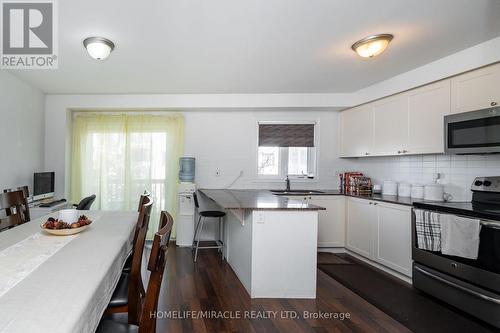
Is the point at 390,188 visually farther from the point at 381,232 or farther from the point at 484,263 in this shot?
the point at 484,263

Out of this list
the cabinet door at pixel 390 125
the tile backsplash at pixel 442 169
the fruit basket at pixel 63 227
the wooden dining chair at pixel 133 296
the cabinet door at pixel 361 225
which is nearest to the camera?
the wooden dining chair at pixel 133 296

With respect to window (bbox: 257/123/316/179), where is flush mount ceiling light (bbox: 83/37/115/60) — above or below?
above

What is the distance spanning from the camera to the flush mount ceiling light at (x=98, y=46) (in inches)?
97.9

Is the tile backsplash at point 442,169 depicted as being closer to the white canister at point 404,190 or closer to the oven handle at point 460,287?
the white canister at point 404,190

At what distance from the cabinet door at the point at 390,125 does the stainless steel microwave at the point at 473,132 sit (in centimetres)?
65

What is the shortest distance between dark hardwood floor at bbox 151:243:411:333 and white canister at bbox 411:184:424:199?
4.73ft

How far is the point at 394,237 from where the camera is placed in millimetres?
3176

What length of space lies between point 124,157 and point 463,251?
446cm

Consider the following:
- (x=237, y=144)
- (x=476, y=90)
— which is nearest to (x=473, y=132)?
(x=476, y=90)

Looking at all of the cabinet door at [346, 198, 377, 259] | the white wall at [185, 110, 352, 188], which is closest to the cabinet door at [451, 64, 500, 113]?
the cabinet door at [346, 198, 377, 259]

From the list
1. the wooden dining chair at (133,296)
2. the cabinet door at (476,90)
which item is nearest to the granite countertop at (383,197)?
the cabinet door at (476,90)

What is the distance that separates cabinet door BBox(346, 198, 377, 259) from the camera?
3543 mm

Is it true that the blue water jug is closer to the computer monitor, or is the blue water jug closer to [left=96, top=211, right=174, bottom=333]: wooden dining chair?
the computer monitor

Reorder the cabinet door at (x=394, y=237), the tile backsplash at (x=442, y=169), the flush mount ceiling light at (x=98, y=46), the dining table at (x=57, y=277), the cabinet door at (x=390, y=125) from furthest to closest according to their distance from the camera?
the cabinet door at (x=390, y=125)
the cabinet door at (x=394, y=237)
the tile backsplash at (x=442, y=169)
the flush mount ceiling light at (x=98, y=46)
the dining table at (x=57, y=277)
